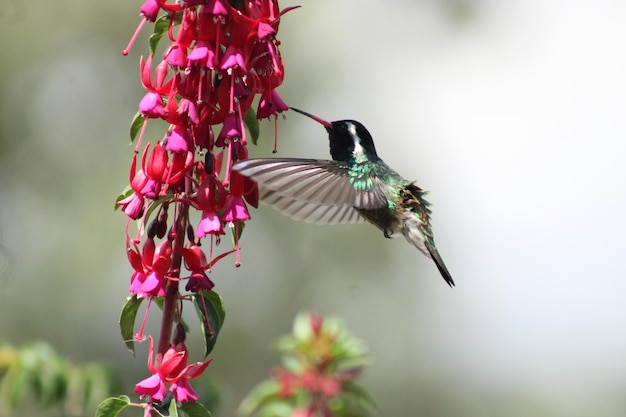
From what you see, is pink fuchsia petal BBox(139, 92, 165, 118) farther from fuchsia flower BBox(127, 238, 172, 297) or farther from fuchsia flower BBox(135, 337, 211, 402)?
fuchsia flower BBox(135, 337, 211, 402)

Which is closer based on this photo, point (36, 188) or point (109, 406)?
point (109, 406)

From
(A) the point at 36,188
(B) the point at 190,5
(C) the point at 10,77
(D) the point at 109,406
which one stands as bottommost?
(D) the point at 109,406

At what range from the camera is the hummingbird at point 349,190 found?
7.59 feet

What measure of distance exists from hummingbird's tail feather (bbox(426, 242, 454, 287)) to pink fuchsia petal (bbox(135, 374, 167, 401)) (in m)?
1.38

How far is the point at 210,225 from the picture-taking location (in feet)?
5.99

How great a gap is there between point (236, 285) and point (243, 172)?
665 centimetres

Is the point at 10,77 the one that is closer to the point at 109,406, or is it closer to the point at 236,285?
the point at 236,285

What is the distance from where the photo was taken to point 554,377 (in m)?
9.98

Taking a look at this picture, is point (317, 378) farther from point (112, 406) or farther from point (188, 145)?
point (188, 145)

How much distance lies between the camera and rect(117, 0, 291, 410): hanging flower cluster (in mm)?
1771

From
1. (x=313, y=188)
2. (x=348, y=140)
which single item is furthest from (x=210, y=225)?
(x=348, y=140)

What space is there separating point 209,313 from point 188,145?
366mm

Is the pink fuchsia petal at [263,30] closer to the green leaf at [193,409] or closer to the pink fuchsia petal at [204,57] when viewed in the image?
the pink fuchsia petal at [204,57]

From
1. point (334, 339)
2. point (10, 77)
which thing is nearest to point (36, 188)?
point (10, 77)
